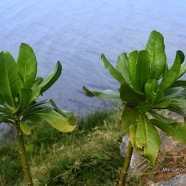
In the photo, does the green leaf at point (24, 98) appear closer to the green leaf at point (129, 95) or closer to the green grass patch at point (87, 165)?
the green leaf at point (129, 95)

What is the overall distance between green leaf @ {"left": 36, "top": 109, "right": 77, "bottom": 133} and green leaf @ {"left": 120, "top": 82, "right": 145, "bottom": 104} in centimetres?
21

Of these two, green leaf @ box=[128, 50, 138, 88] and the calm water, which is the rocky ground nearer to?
green leaf @ box=[128, 50, 138, 88]

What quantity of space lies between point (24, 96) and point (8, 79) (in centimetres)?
9

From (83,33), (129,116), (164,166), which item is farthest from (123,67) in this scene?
(83,33)

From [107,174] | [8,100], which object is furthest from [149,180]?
[8,100]

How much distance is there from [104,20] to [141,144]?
23.9ft

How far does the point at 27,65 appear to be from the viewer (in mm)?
1616

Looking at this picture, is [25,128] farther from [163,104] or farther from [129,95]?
[163,104]

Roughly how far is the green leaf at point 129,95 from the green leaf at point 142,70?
0.05 m

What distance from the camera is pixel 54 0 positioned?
10.1 m

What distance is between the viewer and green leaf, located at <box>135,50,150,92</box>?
5.25ft

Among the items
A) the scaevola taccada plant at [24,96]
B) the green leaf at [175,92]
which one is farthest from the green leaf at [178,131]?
the scaevola taccada plant at [24,96]

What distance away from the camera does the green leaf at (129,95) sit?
154 centimetres

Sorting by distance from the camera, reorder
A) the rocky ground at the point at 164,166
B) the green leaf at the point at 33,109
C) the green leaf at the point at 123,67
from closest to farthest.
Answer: the green leaf at the point at 33,109 < the green leaf at the point at 123,67 < the rocky ground at the point at 164,166
